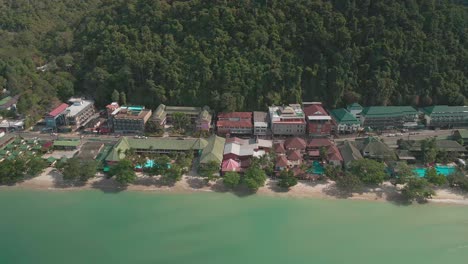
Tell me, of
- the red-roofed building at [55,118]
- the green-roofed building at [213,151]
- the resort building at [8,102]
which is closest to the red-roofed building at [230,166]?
the green-roofed building at [213,151]

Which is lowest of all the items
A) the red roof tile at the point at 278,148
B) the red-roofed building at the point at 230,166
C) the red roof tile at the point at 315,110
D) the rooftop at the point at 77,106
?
the red-roofed building at the point at 230,166

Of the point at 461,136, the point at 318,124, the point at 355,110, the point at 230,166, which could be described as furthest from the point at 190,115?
the point at 461,136

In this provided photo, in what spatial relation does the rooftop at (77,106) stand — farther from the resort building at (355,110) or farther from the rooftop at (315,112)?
the resort building at (355,110)

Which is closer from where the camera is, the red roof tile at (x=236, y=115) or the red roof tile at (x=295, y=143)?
the red roof tile at (x=295, y=143)

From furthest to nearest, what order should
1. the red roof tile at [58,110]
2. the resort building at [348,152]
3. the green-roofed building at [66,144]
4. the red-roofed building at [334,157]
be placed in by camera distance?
the red roof tile at [58,110], the green-roofed building at [66,144], the red-roofed building at [334,157], the resort building at [348,152]

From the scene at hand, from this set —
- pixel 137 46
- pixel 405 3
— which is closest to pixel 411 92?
pixel 405 3

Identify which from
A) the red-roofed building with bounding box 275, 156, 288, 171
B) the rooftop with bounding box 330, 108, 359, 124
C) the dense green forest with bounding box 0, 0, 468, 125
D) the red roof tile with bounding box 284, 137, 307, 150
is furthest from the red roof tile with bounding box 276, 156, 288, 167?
the dense green forest with bounding box 0, 0, 468, 125

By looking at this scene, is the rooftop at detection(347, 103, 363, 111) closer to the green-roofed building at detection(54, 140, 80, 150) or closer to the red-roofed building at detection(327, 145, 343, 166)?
the red-roofed building at detection(327, 145, 343, 166)

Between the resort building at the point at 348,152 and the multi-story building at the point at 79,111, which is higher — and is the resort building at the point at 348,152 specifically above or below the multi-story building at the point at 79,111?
below
